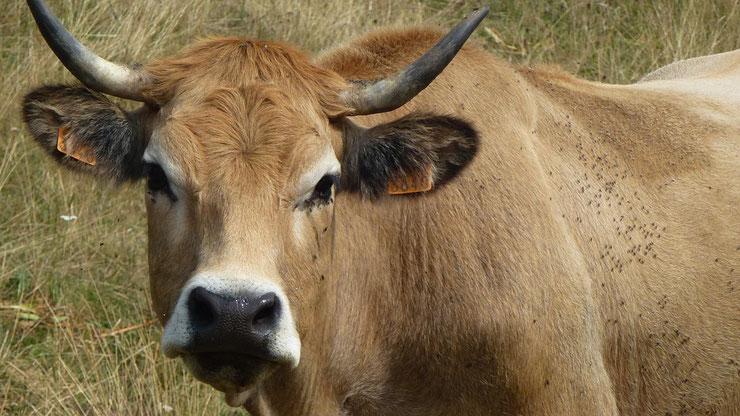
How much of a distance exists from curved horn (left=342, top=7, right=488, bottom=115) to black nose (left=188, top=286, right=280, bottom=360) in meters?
1.24

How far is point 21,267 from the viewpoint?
6.88m

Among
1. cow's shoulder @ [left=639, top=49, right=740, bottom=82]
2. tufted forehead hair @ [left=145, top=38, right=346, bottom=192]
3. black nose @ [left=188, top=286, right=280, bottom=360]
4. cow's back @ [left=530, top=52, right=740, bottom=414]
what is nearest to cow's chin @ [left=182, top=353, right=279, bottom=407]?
black nose @ [left=188, top=286, right=280, bottom=360]

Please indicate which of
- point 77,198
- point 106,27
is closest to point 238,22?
point 106,27

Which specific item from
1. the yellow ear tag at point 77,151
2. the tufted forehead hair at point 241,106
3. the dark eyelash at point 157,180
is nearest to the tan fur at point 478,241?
the tufted forehead hair at point 241,106

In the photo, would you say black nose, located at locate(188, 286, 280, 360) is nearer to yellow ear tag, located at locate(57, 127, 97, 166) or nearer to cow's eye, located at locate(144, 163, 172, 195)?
cow's eye, located at locate(144, 163, 172, 195)

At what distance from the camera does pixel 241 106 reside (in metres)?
4.17

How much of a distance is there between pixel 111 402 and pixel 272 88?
254 cm

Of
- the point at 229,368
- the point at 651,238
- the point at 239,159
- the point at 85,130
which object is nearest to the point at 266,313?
the point at 229,368

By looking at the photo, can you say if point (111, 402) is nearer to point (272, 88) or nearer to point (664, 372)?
point (272, 88)

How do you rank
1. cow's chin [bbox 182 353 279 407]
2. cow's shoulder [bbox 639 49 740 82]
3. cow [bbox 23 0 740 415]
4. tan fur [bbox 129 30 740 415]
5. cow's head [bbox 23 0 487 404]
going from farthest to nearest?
cow's shoulder [bbox 639 49 740 82] → tan fur [bbox 129 30 740 415] → cow [bbox 23 0 740 415] → cow's chin [bbox 182 353 279 407] → cow's head [bbox 23 0 487 404]

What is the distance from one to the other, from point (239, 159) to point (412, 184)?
38.9 inches

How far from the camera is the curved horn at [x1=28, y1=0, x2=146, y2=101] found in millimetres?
4340

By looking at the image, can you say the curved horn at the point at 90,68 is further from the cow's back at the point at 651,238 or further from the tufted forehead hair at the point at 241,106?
the cow's back at the point at 651,238

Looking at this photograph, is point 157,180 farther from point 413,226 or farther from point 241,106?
point 413,226
